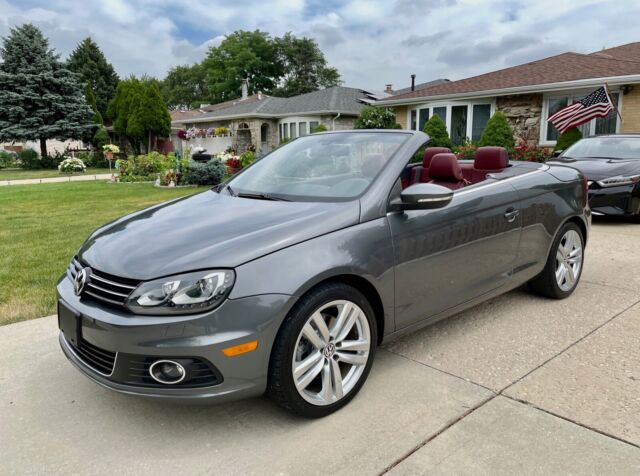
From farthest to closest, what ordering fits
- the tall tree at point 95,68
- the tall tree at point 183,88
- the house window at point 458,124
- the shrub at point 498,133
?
1. the tall tree at point 183,88
2. the tall tree at point 95,68
3. the house window at point 458,124
4. the shrub at point 498,133

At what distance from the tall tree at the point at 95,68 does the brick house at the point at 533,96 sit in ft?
106

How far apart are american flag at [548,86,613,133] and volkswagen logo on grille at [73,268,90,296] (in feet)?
45.0

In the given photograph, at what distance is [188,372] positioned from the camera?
2.25 meters

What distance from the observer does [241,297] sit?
225cm

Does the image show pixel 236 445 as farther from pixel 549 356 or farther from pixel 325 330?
pixel 549 356

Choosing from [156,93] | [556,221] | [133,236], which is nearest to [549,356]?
[556,221]

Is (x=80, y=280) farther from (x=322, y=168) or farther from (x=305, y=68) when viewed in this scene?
(x=305, y=68)

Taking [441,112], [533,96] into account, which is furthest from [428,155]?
[441,112]

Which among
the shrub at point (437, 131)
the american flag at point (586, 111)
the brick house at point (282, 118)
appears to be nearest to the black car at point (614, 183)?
the american flag at point (586, 111)

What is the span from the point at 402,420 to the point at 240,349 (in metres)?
0.96

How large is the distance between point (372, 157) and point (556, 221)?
1.82m

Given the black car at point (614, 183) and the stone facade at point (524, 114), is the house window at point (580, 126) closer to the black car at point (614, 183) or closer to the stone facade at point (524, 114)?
the stone facade at point (524, 114)

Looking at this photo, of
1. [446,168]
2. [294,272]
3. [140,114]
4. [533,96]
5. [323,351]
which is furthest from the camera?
[140,114]

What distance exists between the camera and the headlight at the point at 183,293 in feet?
7.31
